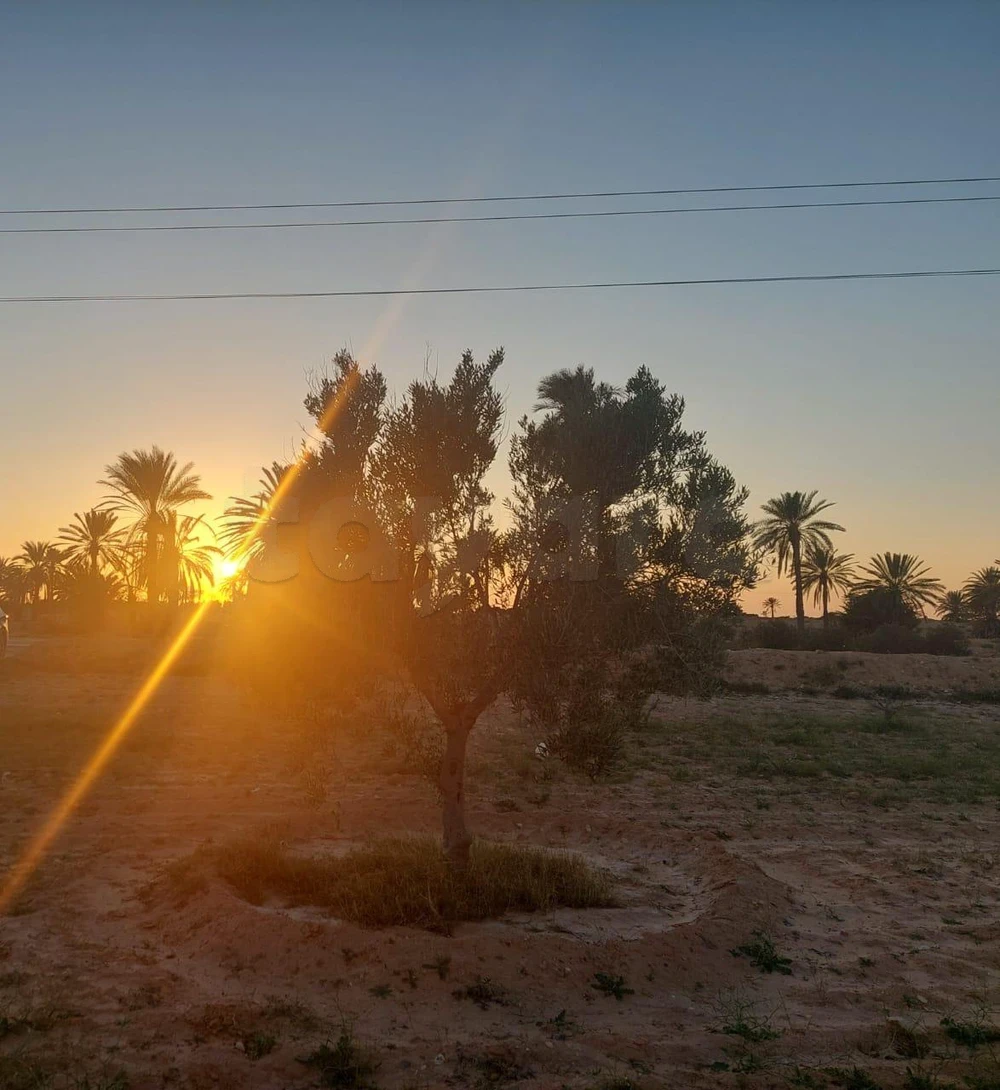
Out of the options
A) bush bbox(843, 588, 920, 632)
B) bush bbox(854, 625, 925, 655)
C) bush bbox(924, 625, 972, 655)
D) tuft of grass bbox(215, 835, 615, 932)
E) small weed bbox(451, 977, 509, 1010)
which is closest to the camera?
small weed bbox(451, 977, 509, 1010)

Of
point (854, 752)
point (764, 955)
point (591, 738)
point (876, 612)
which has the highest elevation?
point (876, 612)

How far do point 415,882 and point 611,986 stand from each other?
236 centimetres

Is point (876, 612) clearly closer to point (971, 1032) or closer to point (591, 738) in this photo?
point (591, 738)

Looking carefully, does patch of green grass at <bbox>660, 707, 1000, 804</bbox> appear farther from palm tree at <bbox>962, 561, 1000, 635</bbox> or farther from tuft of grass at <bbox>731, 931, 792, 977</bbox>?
palm tree at <bbox>962, 561, 1000, 635</bbox>

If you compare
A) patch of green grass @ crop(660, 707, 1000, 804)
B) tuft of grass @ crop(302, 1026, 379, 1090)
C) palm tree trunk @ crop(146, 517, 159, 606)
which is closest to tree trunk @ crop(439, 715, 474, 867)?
tuft of grass @ crop(302, 1026, 379, 1090)

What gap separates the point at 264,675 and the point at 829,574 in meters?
52.1

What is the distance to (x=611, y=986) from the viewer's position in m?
7.63

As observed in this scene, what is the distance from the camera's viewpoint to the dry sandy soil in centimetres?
627

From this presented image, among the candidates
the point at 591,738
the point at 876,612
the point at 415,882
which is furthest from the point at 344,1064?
the point at 876,612

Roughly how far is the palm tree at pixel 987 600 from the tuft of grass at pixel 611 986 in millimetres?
59187

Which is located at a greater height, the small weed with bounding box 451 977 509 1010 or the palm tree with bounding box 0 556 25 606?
the palm tree with bounding box 0 556 25 606

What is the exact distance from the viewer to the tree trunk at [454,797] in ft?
31.9

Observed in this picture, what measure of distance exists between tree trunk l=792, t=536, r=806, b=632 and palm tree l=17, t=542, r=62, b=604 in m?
55.2

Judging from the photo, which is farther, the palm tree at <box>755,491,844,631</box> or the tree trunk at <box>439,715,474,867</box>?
the palm tree at <box>755,491,844,631</box>
